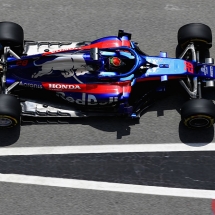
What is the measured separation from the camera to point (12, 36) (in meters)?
9.14

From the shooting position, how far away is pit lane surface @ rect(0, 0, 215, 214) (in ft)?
29.1

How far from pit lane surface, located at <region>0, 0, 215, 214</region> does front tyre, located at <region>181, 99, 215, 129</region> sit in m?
0.34

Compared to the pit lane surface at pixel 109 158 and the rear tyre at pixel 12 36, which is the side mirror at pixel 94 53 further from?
the rear tyre at pixel 12 36

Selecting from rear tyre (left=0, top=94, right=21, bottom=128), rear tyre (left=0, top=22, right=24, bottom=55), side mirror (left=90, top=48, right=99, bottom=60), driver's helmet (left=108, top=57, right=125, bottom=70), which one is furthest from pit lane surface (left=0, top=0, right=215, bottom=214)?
side mirror (left=90, top=48, right=99, bottom=60)

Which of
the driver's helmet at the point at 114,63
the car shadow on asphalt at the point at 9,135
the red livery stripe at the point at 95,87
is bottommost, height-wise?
the car shadow on asphalt at the point at 9,135

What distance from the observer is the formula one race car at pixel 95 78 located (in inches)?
348

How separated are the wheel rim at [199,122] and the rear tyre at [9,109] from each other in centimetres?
289

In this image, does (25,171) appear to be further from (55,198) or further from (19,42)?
(19,42)

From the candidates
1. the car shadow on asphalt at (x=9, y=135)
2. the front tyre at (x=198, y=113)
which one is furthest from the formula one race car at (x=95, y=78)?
the car shadow on asphalt at (x=9, y=135)

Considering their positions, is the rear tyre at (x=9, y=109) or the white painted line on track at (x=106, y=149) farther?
the white painted line on track at (x=106, y=149)

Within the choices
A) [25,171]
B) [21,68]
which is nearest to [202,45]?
[21,68]

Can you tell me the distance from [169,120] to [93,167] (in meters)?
1.60

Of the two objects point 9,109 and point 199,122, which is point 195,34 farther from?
point 9,109

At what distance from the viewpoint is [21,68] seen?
8992mm
